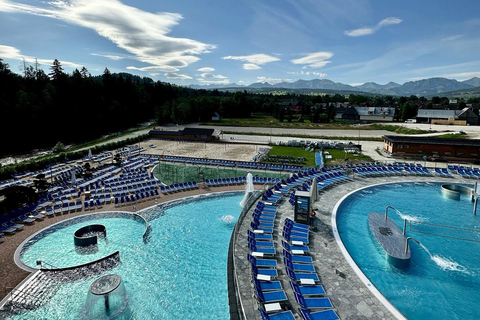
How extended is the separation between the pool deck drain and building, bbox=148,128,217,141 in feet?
116

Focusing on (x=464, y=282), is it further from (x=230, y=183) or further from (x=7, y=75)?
(x=7, y=75)

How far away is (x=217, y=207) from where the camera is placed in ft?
64.9

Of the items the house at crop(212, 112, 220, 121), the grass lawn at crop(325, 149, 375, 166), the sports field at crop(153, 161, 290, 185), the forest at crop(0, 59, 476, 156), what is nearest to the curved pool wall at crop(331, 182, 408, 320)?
the sports field at crop(153, 161, 290, 185)

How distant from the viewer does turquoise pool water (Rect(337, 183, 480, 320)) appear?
32.1 feet

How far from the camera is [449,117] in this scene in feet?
248

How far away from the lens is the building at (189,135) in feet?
164

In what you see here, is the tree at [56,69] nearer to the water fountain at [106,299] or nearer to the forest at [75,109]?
the forest at [75,109]

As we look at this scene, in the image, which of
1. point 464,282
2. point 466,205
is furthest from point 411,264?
point 466,205

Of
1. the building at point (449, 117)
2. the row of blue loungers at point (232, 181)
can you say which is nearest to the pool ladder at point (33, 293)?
the row of blue loungers at point (232, 181)

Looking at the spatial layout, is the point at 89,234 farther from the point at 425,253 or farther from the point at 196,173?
the point at 425,253

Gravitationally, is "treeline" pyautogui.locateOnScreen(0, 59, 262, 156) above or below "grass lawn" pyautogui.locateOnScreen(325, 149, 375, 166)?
above

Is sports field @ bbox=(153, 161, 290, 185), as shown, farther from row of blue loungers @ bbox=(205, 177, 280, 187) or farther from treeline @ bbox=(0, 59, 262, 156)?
treeline @ bbox=(0, 59, 262, 156)

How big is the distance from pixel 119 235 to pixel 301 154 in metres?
28.4

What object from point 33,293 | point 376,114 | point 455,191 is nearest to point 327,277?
point 33,293
